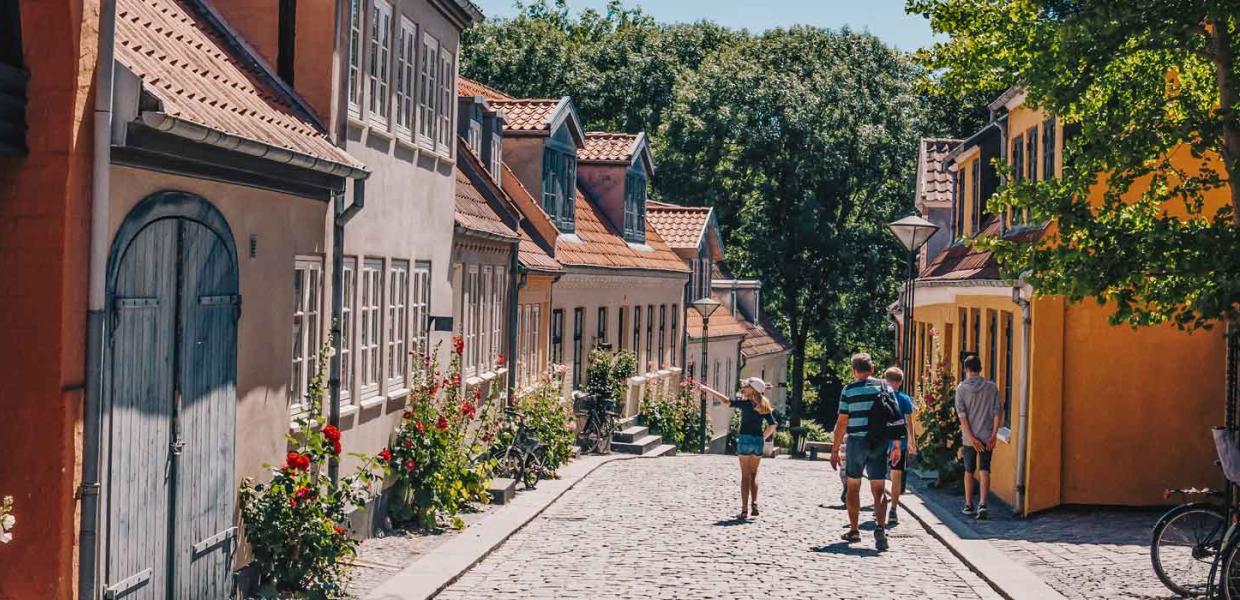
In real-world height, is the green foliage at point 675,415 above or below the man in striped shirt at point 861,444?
below

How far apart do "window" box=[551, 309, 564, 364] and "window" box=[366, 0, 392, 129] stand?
13341mm

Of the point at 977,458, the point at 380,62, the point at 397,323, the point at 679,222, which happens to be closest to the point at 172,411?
the point at 380,62

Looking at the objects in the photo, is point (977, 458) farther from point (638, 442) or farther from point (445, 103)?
point (638, 442)

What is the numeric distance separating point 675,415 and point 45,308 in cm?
2931

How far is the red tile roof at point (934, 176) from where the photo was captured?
33469 mm

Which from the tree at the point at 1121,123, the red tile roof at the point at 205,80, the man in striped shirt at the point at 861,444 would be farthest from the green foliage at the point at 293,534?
A: the tree at the point at 1121,123

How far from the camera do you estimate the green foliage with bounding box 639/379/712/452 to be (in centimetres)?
3591

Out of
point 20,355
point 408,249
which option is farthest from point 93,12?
point 408,249

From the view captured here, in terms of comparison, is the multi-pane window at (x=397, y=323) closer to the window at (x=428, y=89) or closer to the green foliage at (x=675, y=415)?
the window at (x=428, y=89)

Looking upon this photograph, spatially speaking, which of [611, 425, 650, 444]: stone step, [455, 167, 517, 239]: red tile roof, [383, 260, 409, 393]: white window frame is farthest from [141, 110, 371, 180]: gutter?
[611, 425, 650, 444]: stone step

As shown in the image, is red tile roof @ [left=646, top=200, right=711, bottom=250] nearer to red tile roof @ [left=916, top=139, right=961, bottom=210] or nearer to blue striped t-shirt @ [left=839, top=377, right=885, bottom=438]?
red tile roof @ [left=916, top=139, right=961, bottom=210]

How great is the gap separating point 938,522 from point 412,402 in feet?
19.7

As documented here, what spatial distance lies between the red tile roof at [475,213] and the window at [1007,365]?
6.91m

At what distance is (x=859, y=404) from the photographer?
50.8 feet
